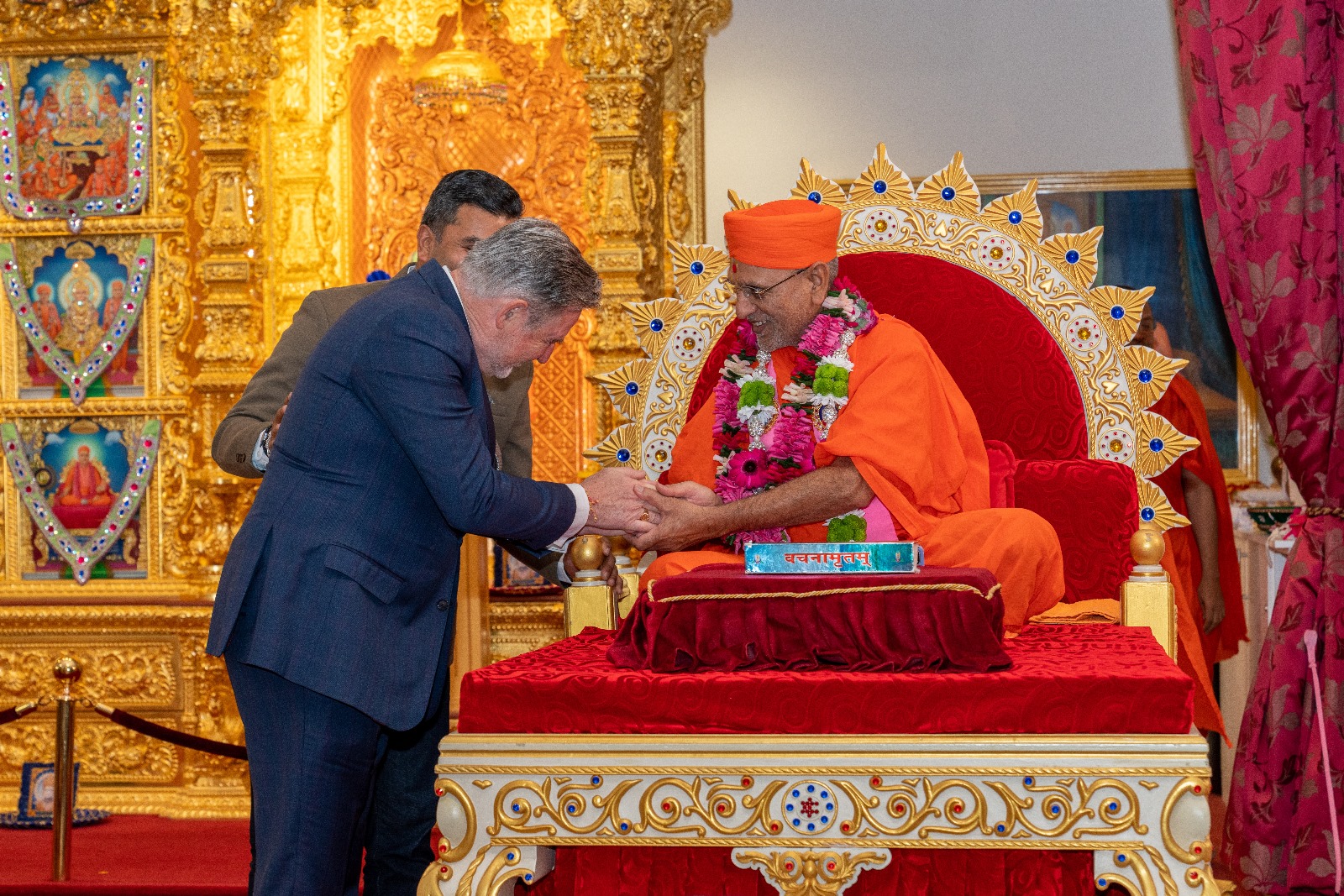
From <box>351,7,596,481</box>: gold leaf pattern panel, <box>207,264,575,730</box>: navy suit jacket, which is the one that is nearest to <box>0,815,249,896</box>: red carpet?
<box>351,7,596,481</box>: gold leaf pattern panel

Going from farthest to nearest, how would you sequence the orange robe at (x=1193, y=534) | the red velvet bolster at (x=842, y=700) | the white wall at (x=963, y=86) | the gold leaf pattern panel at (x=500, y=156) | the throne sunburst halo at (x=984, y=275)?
the gold leaf pattern panel at (x=500, y=156) < the white wall at (x=963, y=86) < the orange robe at (x=1193, y=534) < the throne sunburst halo at (x=984, y=275) < the red velvet bolster at (x=842, y=700)

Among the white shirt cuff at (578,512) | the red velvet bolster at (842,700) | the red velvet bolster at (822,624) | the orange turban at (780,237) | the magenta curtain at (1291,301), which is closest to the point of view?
the red velvet bolster at (842,700)

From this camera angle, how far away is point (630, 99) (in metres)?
6.62

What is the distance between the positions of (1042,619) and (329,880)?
6.61 ft

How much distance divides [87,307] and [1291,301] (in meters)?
5.33

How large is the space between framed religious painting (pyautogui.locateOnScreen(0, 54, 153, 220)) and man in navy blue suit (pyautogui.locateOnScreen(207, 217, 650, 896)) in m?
4.44

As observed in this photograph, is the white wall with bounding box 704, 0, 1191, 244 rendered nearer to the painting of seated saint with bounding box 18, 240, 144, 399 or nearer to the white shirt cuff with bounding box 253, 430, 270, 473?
the painting of seated saint with bounding box 18, 240, 144, 399

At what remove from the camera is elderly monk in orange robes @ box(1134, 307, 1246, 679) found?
607 cm

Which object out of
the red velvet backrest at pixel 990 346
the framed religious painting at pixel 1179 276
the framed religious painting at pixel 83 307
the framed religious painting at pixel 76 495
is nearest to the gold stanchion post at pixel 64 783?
the framed religious painting at pixel 76 495

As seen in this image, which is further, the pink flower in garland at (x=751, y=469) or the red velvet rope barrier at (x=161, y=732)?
the red velvet rope barrier at (x=161, y=732)

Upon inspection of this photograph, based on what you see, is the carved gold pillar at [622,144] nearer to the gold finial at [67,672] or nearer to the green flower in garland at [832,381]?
the gold finial at [67,672]

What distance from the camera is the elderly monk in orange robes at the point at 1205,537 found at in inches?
239

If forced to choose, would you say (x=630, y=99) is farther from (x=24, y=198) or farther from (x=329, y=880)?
(x=329, y=880)

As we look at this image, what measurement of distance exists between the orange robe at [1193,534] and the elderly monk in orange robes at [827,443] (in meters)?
2.18
